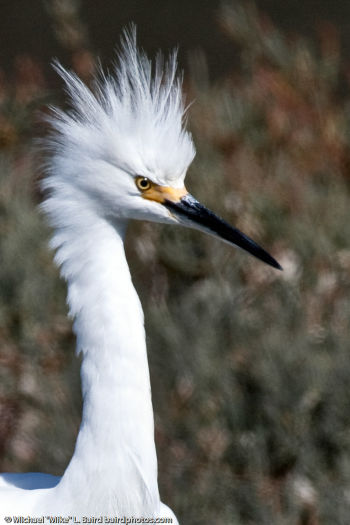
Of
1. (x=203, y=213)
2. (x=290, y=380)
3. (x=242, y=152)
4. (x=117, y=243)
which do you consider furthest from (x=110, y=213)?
(x=242, y=152)

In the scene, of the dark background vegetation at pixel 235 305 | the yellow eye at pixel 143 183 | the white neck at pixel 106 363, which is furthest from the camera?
the dark background vegetation at pixel 235 305

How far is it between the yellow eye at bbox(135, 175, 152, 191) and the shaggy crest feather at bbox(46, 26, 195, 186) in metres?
0.02

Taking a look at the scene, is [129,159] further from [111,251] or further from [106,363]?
[106,363]

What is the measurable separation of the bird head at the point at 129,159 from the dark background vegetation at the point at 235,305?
0.88m

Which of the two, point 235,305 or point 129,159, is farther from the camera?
point 235,305

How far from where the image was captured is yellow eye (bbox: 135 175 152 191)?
2.63 metres

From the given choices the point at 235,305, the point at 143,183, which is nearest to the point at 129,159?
the point at 143,183

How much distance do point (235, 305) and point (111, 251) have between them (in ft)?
6.01

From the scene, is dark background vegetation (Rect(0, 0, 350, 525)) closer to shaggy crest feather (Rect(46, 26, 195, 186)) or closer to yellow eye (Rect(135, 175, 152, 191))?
shaggy crest feather (Rect(46, 26, 195, 186))

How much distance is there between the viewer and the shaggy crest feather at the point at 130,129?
103 inches

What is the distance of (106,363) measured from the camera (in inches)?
99.8

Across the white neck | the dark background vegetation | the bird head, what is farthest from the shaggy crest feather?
the dark background vegetation

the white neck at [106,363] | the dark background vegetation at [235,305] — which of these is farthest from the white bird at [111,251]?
the dark background vegetation at [235,305]

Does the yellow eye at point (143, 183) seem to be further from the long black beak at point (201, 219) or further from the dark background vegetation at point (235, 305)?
the dark background vegetation at point (235, 305)
